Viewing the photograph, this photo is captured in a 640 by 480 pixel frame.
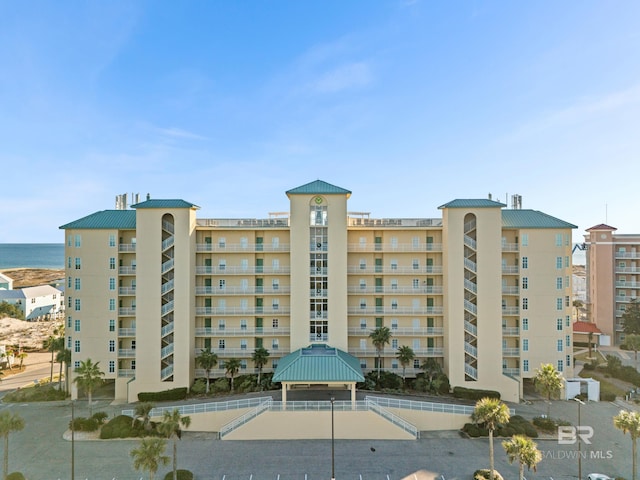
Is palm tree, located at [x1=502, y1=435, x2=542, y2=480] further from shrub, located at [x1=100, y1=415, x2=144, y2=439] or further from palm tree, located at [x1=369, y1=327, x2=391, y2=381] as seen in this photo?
shrub, located at [x1=100, y1=415, x2=144, y2=439]

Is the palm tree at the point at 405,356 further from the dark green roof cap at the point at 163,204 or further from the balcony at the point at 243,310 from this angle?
the dark green roof cap at the point at 163,204

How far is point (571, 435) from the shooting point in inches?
1232

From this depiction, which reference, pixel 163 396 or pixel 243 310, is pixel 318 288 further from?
pixel 163 396

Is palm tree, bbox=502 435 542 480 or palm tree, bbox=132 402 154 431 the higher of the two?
palm tree, bbox=502 435 542 480

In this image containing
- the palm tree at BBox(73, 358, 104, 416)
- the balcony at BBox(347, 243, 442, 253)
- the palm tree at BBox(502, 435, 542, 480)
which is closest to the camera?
the palm tree at BBox(502, 435, 542, 480)

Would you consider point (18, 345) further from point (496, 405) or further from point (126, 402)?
point (496, 405)

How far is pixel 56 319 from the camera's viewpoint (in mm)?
84438

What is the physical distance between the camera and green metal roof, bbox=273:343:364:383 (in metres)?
33.1

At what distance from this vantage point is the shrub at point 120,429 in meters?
31.0

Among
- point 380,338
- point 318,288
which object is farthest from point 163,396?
point 380,338

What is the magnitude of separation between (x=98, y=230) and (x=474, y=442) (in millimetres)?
44331

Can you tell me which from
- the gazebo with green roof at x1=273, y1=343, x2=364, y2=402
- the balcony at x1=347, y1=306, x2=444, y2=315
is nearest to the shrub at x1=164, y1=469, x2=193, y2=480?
the gazebo with green roof at x1=273, y1=343, x2=364, y2=402

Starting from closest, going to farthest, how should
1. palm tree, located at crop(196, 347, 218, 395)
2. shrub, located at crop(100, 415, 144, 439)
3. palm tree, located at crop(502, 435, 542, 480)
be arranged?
palm tree, located at crop(502, 435, 542, 480) < shrub, located at crop(100, 415, 144, 439) < palm tree, located at crop(196, 347, 218, 395)

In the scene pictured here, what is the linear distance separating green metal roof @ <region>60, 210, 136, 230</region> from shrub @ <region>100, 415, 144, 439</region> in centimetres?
2052
